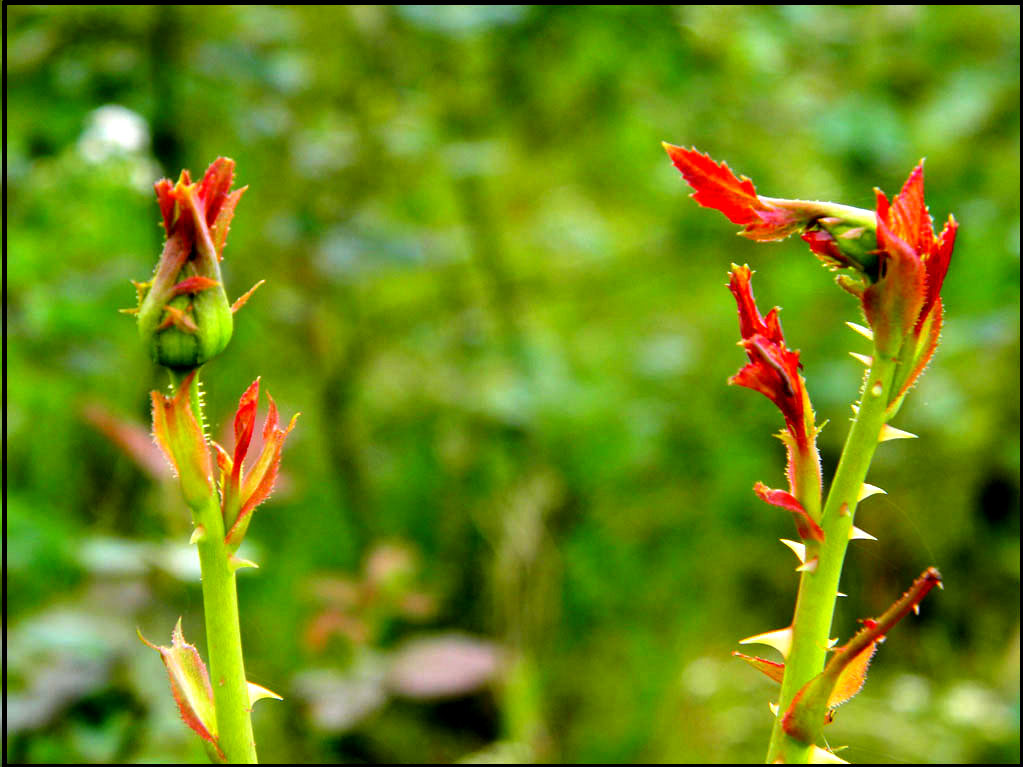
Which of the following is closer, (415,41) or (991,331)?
(991,331)

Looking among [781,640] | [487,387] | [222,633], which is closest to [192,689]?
[222,633]

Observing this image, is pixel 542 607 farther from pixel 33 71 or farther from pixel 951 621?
pixel 33 71

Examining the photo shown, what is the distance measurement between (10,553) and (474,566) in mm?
887

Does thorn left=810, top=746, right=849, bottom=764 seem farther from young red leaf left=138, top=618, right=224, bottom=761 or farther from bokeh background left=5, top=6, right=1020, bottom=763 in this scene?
bokeh background left=5, top=6, right=1020, bottom=763

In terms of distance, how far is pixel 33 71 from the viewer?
1.29 metres

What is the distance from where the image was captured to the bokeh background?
123 cm

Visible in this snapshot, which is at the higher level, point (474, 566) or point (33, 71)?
point (33, 71)

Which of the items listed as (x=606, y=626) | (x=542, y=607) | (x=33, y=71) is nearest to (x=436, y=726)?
(x=542, y=607)

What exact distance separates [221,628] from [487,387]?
1.63 m

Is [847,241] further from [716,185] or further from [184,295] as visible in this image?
[184,295]

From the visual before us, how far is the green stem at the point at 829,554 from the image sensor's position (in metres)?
0.27

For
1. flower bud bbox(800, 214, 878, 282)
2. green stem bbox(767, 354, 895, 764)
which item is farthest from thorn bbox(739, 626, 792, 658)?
flower bud bbox(800, 214, 878, 282)

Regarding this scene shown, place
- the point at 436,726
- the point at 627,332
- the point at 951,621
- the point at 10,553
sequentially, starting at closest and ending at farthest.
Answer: the point at 10,553, the point at 436,726, the point at 951,621, the point at 627,332

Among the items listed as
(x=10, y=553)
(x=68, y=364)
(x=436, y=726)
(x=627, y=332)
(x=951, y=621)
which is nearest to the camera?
(x=10, y=553)
